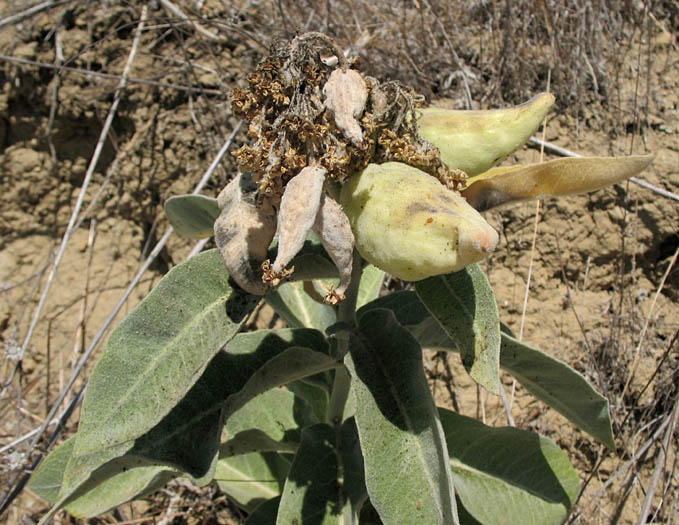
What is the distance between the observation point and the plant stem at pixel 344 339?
4.25ft

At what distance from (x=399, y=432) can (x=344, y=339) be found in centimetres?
28

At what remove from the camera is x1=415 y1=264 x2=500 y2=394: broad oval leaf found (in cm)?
105

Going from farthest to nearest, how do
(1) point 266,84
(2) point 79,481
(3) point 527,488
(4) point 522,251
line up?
(4) point 522,251, (3) point 527,488, (2) point 79,481, (1) point 266,84

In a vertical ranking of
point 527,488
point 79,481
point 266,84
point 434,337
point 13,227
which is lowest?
point 13,227

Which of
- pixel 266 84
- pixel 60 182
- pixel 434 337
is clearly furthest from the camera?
pixel 60 182

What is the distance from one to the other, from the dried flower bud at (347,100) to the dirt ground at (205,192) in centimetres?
157

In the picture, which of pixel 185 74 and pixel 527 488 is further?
pixel 185 74

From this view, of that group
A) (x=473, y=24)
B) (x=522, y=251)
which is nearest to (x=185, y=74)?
(x=473, y=24)

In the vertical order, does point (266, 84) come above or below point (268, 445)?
above

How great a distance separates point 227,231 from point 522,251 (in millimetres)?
1738

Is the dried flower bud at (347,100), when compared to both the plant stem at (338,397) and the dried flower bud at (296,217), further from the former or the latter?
the plant stem at (338,397)

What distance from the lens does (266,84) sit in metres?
1.03

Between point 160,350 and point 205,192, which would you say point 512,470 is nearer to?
point 160,350

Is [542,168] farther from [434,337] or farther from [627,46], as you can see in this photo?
[627,46]
